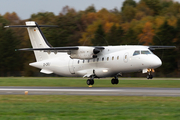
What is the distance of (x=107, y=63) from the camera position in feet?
95.2

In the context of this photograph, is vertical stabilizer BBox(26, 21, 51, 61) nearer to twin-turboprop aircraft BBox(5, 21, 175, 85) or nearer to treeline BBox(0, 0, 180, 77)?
twin-turboprop aircraft BBox(5, 21, 175, 85)

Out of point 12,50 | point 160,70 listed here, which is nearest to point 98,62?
point 160,70

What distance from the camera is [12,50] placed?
71875mm

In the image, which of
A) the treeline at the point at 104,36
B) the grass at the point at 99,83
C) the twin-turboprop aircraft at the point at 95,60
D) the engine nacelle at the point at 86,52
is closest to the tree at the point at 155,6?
the treeline at the point at 104,36

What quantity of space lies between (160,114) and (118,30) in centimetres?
5735

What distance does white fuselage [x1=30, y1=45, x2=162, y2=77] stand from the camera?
26.8m

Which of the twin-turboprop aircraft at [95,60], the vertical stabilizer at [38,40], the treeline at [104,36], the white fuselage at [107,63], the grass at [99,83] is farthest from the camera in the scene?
the treeline at [104,36]

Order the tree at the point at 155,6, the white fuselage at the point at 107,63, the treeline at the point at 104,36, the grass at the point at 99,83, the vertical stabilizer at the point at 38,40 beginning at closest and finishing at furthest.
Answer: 1. the white fuselage at the point at 107,63
2. the grass at the point at 99,83
3. the vertical stabilizer at the point at 38,40
4. the treeline at the point at 104,36
5. the tree at the point at 155,6

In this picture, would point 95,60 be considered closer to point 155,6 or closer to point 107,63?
point 107,63

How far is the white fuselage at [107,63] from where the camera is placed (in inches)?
1056

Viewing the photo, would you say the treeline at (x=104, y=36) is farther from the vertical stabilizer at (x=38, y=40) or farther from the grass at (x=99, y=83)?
the vertical stabilizer at (x=38, y=40)

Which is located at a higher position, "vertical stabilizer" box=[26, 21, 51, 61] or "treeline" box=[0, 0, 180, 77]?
"treeline" box=[0, 0, 180, 77]

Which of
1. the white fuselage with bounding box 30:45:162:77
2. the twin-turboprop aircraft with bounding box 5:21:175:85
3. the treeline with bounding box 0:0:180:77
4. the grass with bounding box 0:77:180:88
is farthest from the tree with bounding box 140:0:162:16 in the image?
the white fuselage with bounding box 30:45:162:77

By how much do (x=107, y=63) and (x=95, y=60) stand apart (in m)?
1.56
